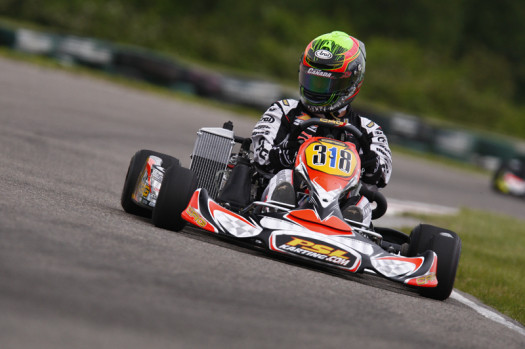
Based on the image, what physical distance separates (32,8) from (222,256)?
28.4 meters

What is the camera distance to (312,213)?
569 cm

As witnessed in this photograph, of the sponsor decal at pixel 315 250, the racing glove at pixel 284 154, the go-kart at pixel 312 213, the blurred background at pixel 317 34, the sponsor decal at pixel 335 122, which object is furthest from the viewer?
the blurred background at pixel 317 34

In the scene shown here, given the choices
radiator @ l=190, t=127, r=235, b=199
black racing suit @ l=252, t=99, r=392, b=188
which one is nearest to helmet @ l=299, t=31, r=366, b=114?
black racing suit @ l=252, t=99, r=392, b=188

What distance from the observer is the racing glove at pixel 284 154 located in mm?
6520

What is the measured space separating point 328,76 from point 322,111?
255mm

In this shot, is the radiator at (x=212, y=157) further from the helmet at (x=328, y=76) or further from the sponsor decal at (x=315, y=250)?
the sponsor decal at (x=315, y=250)

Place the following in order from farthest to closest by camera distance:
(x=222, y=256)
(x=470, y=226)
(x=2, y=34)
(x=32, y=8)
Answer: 1. (x=32, y=8)
2. (x=2, y=34)
3. (x=470, y=226)
4. (x=222, y=256)

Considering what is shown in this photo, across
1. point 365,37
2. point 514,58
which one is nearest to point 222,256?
point 365,37

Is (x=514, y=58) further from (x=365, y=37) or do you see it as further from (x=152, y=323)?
(x=152, y=323)

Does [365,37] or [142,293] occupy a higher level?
[365,37]

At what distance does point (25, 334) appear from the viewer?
3.08m

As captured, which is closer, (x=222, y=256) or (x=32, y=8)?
(x=222, y=256)

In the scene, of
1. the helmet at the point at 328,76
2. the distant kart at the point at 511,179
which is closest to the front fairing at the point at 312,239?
the helmet at the point at 328,76

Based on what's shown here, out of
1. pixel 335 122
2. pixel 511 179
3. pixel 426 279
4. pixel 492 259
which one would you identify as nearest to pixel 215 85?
pixel 511 179
